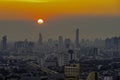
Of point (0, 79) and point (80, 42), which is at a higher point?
point (80, 42)

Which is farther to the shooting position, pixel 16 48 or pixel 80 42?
pixel 80 42

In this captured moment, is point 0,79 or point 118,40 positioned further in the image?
point 118,40

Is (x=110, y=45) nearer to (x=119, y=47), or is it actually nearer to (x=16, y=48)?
(x=119, y=47)

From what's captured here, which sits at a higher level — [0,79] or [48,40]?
[48,40]

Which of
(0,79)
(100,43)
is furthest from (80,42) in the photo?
(0,79)

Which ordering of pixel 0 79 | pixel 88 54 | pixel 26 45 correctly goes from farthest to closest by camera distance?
1. pixel 26 45
2. pixel 88 54
3. pixel 0 79

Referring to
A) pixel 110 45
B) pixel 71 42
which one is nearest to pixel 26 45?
pixel 71 42

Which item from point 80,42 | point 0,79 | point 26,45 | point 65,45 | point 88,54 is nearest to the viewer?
point 0,79

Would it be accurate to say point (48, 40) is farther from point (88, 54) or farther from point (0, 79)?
point (0, 79)

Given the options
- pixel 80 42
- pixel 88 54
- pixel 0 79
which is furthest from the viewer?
pixel 80 42
